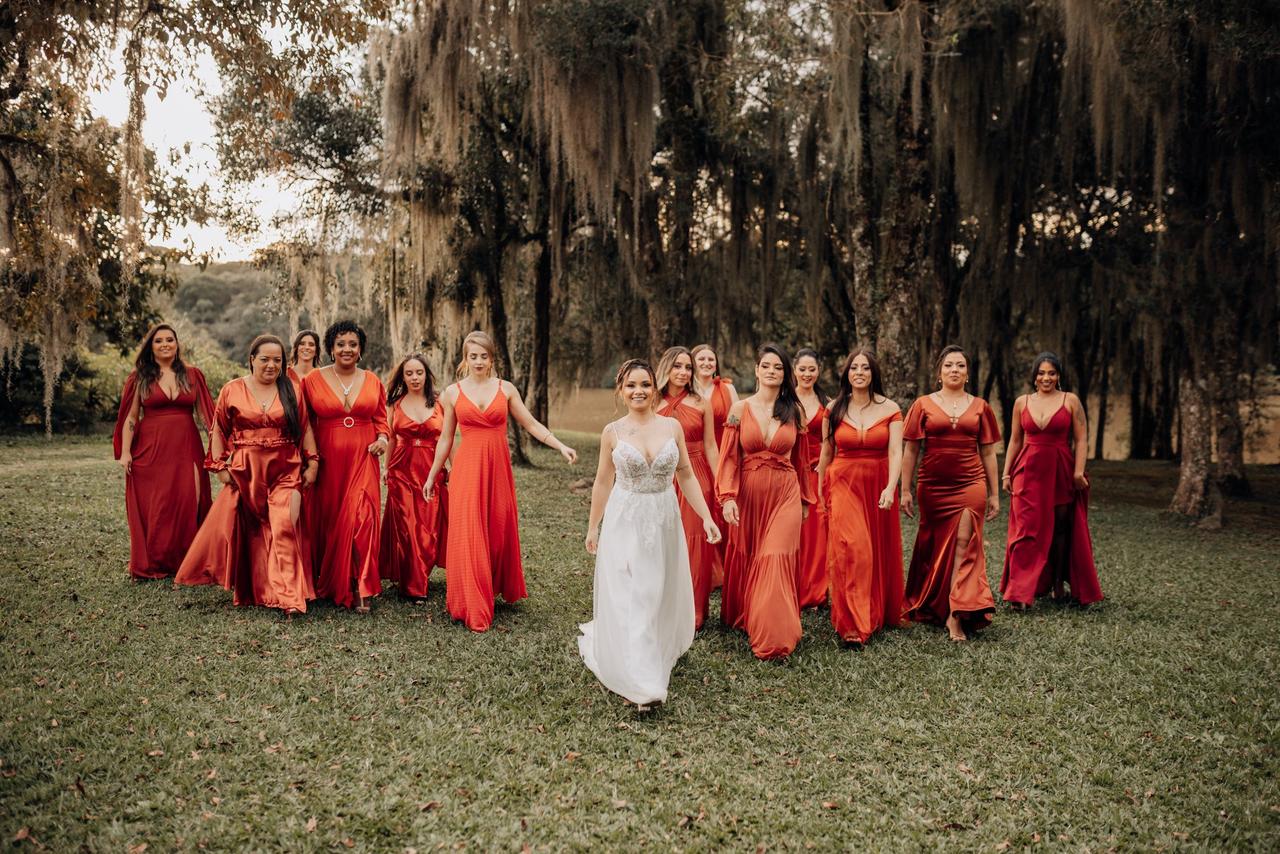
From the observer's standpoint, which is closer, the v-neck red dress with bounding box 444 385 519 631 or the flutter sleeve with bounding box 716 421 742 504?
the flutter sleeve with bounding box 716 421 742 504

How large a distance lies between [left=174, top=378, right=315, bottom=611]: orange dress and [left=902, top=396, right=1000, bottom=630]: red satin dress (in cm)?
432

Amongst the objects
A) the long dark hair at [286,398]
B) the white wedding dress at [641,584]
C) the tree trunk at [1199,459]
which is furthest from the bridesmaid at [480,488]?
the tree trunk at [1199,459]

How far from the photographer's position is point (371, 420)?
6.63 m

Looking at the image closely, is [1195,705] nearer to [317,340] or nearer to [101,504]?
[317,340]

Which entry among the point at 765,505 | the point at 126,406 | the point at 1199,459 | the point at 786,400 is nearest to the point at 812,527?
the point at 765,505

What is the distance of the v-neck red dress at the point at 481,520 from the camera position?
238 inches

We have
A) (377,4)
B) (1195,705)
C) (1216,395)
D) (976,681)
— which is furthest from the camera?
(1216,395)

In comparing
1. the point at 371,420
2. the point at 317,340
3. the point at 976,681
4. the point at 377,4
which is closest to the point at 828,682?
the point at 976,681

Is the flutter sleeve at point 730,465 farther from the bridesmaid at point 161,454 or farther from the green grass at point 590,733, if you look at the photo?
the bridesmaid at point 161,454

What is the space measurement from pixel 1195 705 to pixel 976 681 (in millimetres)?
1105

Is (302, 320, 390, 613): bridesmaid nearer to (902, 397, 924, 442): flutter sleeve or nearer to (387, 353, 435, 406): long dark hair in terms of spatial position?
(387, 353, 435, 406): long dark hair

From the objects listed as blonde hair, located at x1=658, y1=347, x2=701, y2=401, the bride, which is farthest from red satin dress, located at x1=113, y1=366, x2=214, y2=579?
the bride

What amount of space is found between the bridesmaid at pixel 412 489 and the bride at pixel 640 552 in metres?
2.14

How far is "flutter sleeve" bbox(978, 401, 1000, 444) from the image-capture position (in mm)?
6148
